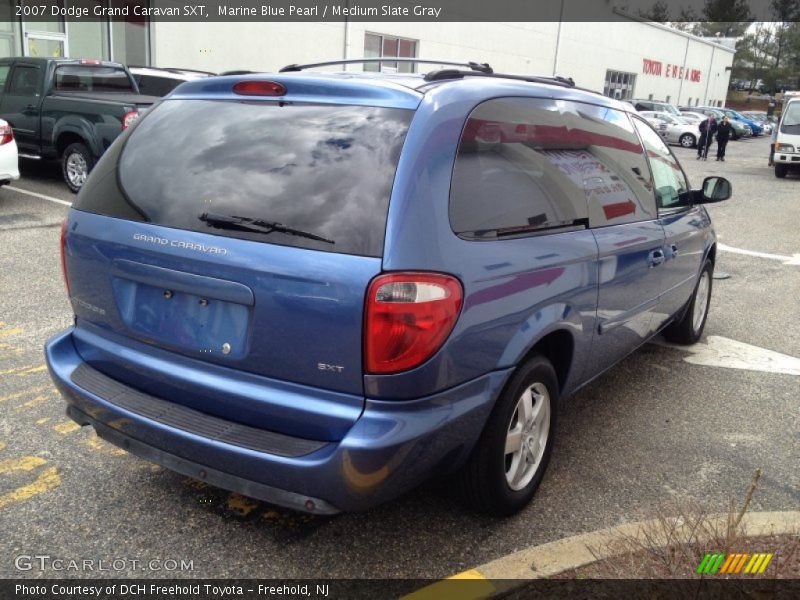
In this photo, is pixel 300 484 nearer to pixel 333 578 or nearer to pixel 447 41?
pixel 333 578

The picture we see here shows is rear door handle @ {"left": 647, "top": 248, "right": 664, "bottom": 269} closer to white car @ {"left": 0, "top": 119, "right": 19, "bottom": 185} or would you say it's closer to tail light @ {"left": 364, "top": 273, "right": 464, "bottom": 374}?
tail light @ {"left": 364, "top": 273, "right": 464, "bottom": 374}

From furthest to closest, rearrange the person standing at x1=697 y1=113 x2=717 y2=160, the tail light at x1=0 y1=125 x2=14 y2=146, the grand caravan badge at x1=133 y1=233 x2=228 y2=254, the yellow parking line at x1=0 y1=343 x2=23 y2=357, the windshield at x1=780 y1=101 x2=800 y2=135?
the person standing at x1=697 y1=113 x2=717 y2=160
the windshield at x1=780 y1=101 x2=800 y2=135
the tail light at x1=0 y1=125 x2=14 y2=146
the yellow parking line at x1=0 y1=343 x2=23 y2=357
the grand caravan badge at x1=133 y1=233 x2=228 y2=254

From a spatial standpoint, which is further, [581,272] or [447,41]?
[447,41]

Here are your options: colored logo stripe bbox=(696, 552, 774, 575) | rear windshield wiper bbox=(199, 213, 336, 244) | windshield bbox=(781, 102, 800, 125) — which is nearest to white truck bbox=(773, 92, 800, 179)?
windshield bbox=(781, 102, 800, 125)

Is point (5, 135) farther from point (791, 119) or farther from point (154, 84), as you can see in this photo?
point (791, 119)

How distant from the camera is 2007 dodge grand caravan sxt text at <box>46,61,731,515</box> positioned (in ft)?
7.92

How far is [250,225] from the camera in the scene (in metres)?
2.57

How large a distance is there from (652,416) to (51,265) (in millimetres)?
5367

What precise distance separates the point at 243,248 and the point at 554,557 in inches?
64.1

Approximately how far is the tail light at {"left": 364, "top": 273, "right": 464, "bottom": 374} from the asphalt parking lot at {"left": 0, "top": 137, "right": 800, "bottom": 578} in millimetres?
871

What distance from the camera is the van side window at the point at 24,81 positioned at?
1085cm

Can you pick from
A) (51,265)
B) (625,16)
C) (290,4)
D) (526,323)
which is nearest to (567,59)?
(625,16)

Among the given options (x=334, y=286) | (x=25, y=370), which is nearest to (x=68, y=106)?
(x=25, y=370)

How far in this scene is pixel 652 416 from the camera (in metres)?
4.28
